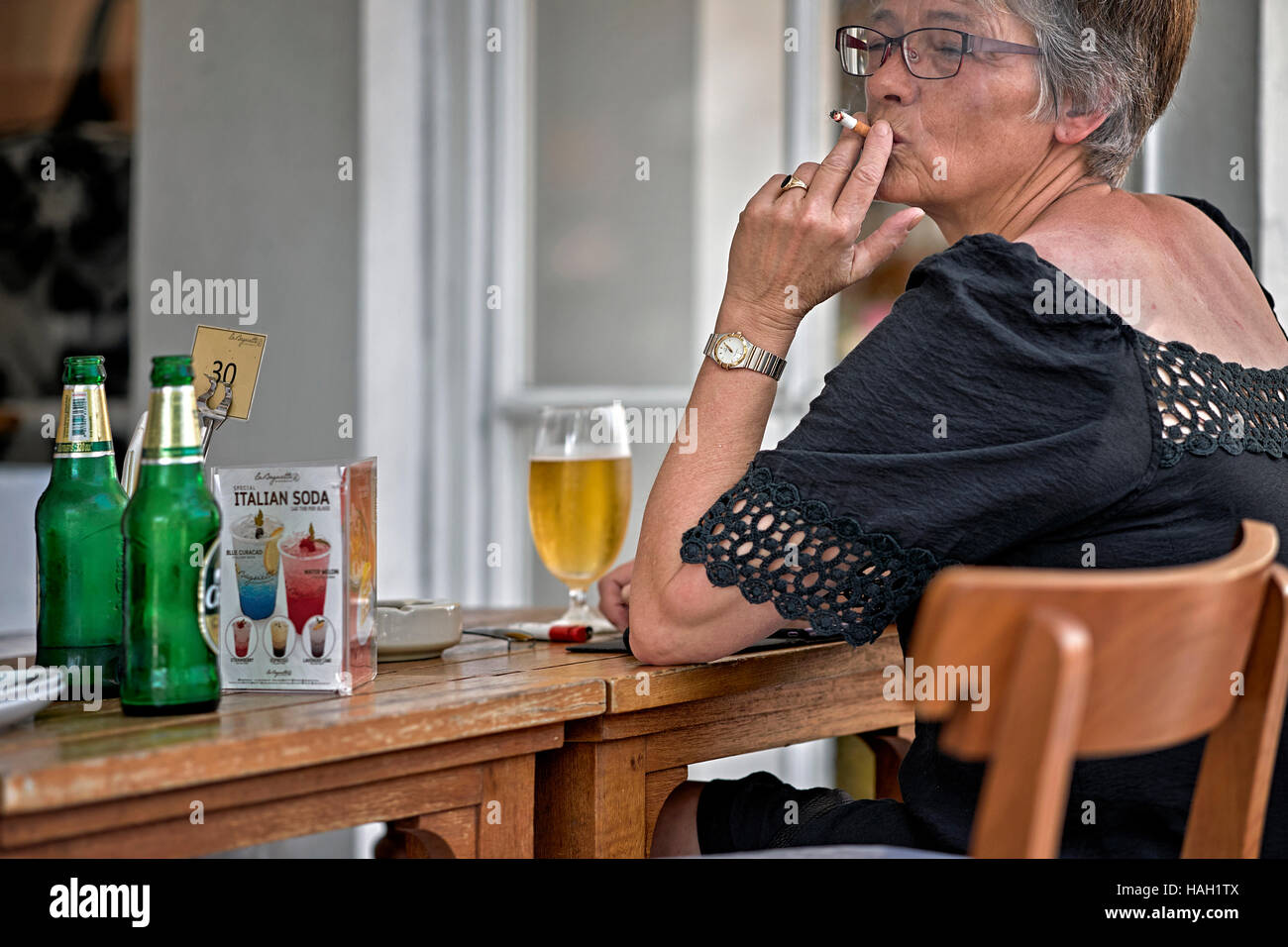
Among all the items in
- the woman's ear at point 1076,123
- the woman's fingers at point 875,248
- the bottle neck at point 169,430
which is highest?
the woman's ear at point 1076,123

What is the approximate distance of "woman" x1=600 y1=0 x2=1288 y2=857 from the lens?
1.00m

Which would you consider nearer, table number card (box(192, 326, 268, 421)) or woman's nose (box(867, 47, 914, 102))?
table number card (box(192, 326, 268, 421))

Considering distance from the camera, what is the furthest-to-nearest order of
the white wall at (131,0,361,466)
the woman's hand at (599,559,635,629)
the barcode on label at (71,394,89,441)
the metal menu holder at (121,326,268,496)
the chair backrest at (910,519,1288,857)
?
1. the white wall at (131,0,361,466)
2. the woman's hand at (599,559,635,629)
3. the metal menu holder at (121,326,268,496)
4. the barcode on label at (71,394,89,441)
5. the chair backrest at (910,519,1288,857)

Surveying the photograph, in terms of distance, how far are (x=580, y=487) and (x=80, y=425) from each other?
495mm

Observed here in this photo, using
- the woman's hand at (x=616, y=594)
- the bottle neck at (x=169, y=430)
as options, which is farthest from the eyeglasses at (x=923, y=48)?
the bottle neck at (x=169, y=430)

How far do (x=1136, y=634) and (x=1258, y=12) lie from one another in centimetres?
173

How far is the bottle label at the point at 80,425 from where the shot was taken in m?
0.99

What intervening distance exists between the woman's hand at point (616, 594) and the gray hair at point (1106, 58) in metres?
0.61

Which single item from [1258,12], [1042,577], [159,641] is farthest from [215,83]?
[1042,577]

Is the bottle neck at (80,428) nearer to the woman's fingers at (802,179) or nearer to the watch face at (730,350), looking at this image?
the watch face at (730,350)

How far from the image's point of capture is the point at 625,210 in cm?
293

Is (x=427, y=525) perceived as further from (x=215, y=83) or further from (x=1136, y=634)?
(x=1136, y=634)

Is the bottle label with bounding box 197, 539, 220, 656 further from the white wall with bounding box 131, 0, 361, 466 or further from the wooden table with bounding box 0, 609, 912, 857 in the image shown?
the white wall with bounding box 131, 0, 361, 466

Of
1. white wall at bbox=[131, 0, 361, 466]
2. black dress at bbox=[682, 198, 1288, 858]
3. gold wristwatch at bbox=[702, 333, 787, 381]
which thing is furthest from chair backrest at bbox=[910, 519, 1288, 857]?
white wall at bbox=[131, 0, 361, 466]
